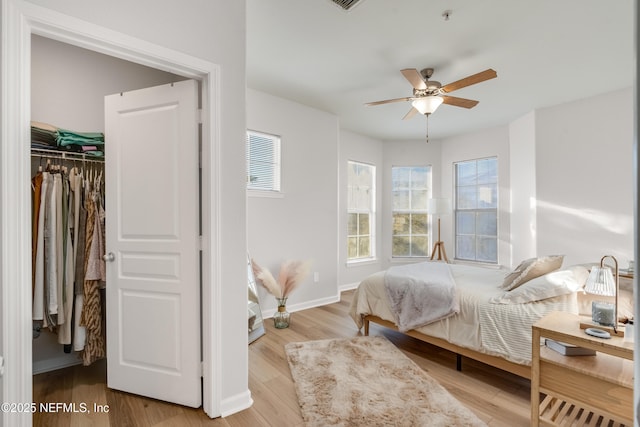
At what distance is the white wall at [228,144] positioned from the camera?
1801 mm

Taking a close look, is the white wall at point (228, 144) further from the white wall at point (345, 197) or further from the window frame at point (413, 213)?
the window frame at point (413, 213)

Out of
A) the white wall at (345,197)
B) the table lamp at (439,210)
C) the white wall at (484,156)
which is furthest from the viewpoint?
the table lamp at (439,210)

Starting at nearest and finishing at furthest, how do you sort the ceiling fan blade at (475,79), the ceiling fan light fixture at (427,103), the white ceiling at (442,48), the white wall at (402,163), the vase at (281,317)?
the white ceiling at (442,48), the ceiling fan blade at (475,79), the ceiling fan light fixture at (427,103), the vase at (281,317), the white wall at (402,163)

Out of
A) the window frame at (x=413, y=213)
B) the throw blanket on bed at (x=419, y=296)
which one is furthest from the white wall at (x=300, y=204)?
the window frame at (x=413, y=213)

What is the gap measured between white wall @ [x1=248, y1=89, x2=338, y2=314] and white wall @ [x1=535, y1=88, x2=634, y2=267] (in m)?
2.87

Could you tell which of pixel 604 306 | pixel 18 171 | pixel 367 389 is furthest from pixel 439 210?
pixel 18 171

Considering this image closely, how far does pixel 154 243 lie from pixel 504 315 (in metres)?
2.49

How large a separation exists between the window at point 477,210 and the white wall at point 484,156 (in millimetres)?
97

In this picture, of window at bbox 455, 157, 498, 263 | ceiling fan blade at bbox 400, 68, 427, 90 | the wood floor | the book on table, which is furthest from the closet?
window at bbox 455, 157, 498, 263

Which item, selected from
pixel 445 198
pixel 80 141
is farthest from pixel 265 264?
pixel 445 198

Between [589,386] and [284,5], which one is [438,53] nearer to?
[284,5]

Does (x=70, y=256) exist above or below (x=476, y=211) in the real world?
below

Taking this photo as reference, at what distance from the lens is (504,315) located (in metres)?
2.17

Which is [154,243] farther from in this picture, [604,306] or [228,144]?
[604,306]
